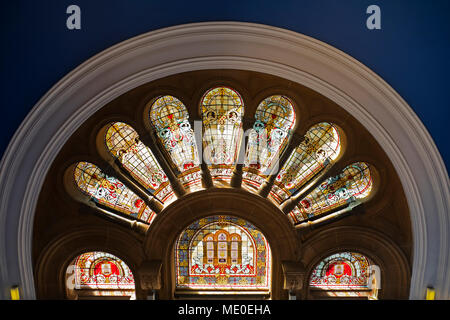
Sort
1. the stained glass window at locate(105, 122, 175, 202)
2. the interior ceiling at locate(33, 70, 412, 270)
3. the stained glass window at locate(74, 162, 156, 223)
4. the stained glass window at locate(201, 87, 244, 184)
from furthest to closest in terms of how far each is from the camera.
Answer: the stained glass window at locate(74, 162, 156, 223)
the stained glass window at locate(105, 122, 175, 202)
the stained glass window at locate(201, 87, 244, 184)
the interior ceiling at locate(33, 70, 412, 270)

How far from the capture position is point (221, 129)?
20.2ft

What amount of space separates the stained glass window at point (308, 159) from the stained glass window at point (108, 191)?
225cm

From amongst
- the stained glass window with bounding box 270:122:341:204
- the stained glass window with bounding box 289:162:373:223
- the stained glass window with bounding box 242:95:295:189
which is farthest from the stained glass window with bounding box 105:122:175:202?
the stained glass window with bounding box 289:162:373:223

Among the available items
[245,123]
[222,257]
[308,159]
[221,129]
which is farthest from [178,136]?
[222,257]

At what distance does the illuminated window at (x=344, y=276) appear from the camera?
6.61m

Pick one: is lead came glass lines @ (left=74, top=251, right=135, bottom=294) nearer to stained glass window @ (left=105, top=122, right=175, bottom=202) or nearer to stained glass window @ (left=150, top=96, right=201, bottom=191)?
stained glass window @ (left=105, top=122, right=175, bottom=202)

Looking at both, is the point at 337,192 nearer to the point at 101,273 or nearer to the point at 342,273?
the point at 342,273

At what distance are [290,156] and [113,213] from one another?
3.03 metres

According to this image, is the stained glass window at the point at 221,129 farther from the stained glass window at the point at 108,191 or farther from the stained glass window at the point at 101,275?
the stained glass window at the point at 101,275

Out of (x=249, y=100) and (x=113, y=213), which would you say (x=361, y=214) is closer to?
(x=249, y=100)

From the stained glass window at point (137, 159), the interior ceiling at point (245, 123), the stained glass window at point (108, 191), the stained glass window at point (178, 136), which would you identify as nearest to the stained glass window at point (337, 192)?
the interior ceiling at point (245, 123)

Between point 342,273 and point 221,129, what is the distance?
3.29 metres

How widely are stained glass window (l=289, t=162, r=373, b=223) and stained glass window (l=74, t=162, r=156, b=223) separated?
8.40ft

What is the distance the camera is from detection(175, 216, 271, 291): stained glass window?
6613 mm
